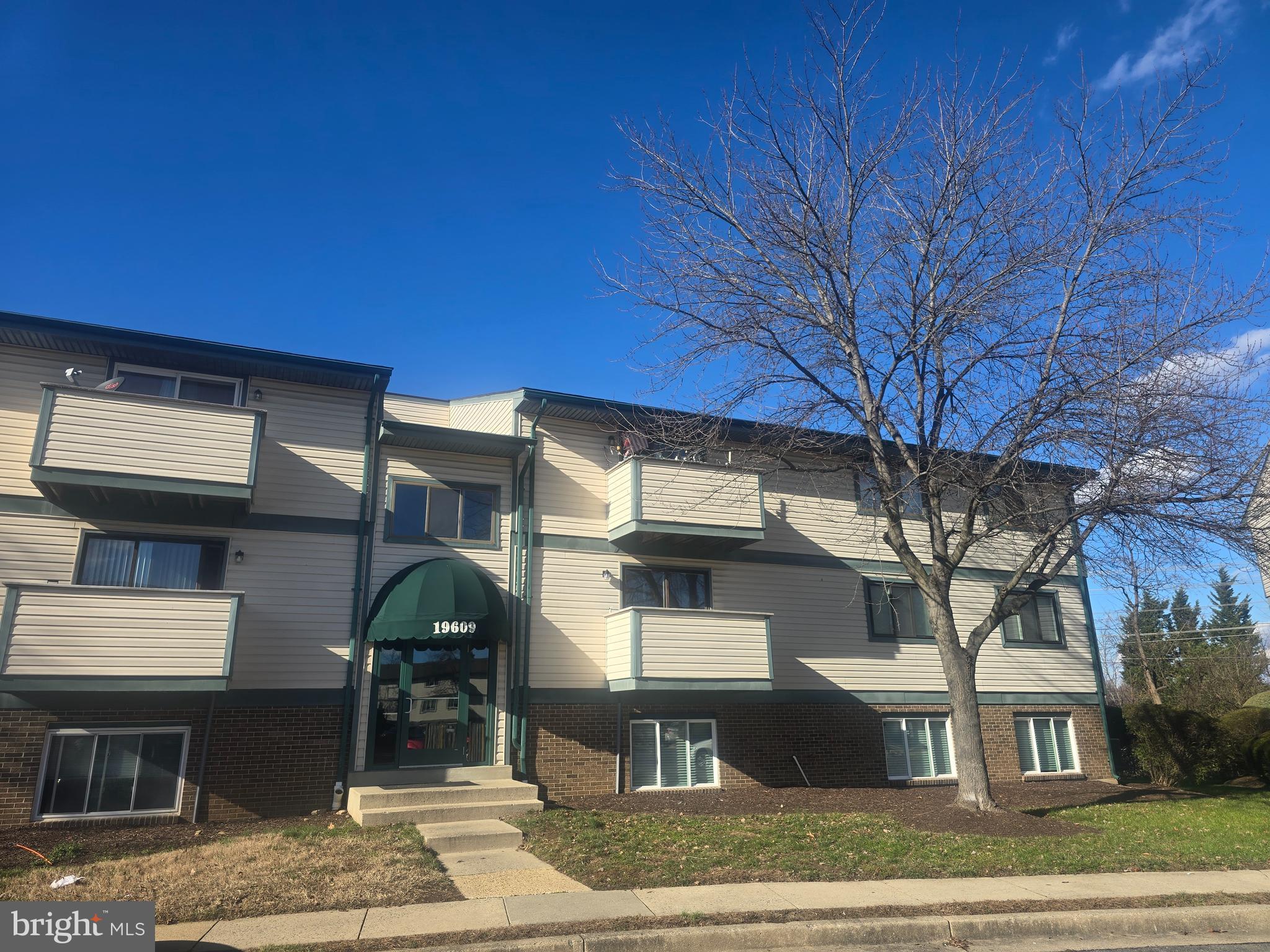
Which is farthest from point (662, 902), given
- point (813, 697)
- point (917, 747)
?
point (917, 747)

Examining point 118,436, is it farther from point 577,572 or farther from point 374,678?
point 577,572

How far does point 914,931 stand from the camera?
25.0 ft

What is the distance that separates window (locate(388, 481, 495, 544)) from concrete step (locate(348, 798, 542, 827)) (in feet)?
15.3

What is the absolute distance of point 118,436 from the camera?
42.1 feet

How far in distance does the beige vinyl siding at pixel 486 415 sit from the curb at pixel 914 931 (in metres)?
10.9

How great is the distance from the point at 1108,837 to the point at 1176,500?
4860 millimetres

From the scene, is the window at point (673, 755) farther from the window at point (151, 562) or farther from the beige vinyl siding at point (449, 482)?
the window at point (151, 562)

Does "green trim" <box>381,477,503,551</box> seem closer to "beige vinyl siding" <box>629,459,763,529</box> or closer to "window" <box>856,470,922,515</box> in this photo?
"beige vinyl siding" <box>629,459,763,529</box>

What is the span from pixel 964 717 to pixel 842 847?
3.91 meters

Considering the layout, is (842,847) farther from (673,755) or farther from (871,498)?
(871,498)

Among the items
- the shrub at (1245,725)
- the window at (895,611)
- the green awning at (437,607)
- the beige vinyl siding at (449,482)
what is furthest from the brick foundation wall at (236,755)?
the shrub at (1245,725)

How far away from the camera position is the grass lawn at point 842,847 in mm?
9414

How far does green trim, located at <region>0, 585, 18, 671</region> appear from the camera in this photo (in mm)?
11547

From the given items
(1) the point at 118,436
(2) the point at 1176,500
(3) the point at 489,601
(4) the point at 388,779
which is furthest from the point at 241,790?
(2) the point at 1176,500
